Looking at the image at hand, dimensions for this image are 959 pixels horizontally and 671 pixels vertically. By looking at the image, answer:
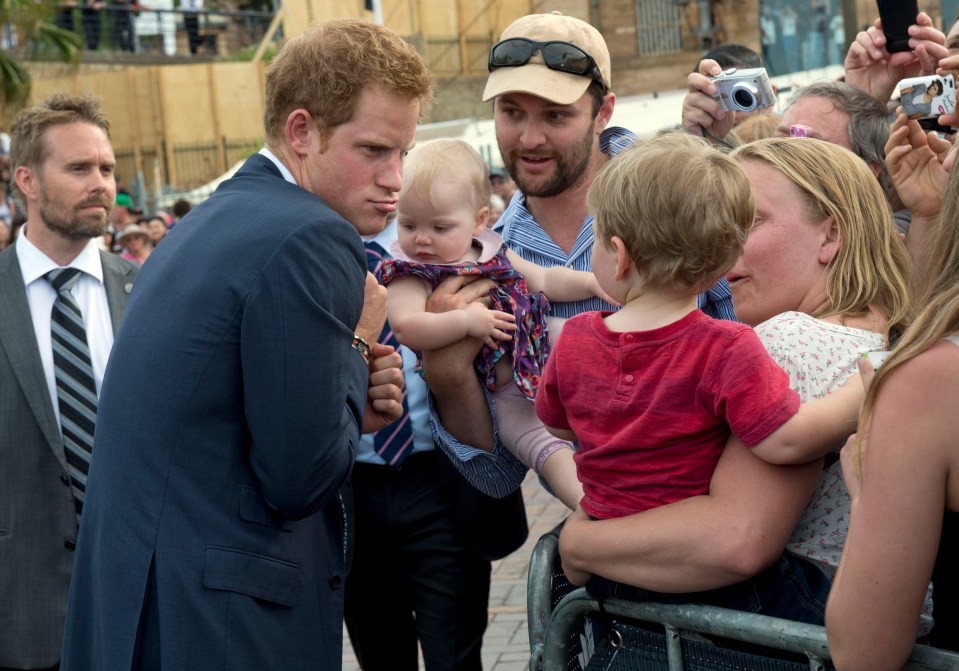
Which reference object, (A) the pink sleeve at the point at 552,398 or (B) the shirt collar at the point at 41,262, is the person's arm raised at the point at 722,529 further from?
(B) the shirt collar at the point at 41,262

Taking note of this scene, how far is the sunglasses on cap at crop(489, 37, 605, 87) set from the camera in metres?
3.52

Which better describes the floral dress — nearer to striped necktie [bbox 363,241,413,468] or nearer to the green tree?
striped necktie [bbox 363,241,413,468]

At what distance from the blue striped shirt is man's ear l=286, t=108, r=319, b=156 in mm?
945

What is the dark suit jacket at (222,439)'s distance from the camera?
2.50 m

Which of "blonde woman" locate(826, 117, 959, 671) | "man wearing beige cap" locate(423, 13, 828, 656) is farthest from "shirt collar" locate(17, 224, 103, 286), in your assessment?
"blonde woman" locate(826, 117, 959, 671)

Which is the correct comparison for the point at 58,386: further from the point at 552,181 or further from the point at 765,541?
the point at 765,541

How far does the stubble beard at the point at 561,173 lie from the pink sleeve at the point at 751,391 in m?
1.42

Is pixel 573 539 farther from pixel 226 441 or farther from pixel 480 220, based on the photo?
pixel 480 220

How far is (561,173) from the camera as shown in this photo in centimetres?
353

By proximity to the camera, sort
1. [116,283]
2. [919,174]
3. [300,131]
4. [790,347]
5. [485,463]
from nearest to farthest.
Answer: [790,347], [300,131], [919,174], [485,463], [116,283]

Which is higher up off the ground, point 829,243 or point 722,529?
point 829,243

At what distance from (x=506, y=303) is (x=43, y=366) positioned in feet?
5.79

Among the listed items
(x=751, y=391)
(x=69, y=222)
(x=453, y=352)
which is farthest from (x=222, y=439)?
(x=69, y=222)

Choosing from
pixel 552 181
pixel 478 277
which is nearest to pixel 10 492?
pixel 478 277
